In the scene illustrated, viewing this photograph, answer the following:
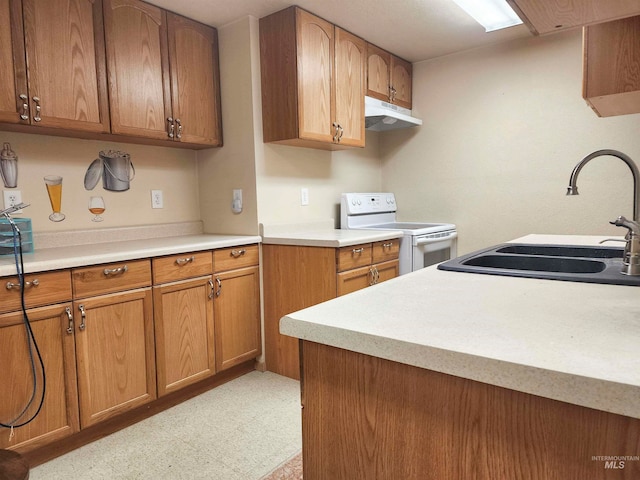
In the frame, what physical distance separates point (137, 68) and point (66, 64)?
0.37 metres

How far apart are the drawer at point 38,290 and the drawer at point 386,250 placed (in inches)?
67.5

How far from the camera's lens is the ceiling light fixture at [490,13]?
8.16ft

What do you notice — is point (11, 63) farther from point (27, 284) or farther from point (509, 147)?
point (509, 147)

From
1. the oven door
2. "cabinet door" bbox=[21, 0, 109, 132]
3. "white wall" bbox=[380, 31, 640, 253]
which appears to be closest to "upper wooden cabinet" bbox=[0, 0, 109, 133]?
"cabinet door" bbox=[21, 0, 109, 132]

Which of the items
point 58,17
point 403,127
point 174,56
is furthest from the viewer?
point 403,127

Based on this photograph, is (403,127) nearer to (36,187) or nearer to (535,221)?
(535,221)

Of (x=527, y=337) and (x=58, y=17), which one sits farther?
(x=58, y=17)

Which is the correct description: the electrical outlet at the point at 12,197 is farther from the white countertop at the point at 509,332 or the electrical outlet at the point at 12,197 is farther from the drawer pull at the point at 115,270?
the white countertop at the point at 509,332

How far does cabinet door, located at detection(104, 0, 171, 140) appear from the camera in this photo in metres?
2.21

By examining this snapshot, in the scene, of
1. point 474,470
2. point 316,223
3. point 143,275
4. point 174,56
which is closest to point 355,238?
point 316,223

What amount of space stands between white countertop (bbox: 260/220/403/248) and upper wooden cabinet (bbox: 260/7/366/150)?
58 cm

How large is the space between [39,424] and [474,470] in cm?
180

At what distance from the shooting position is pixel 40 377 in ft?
5.57

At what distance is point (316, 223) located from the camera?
315cm
